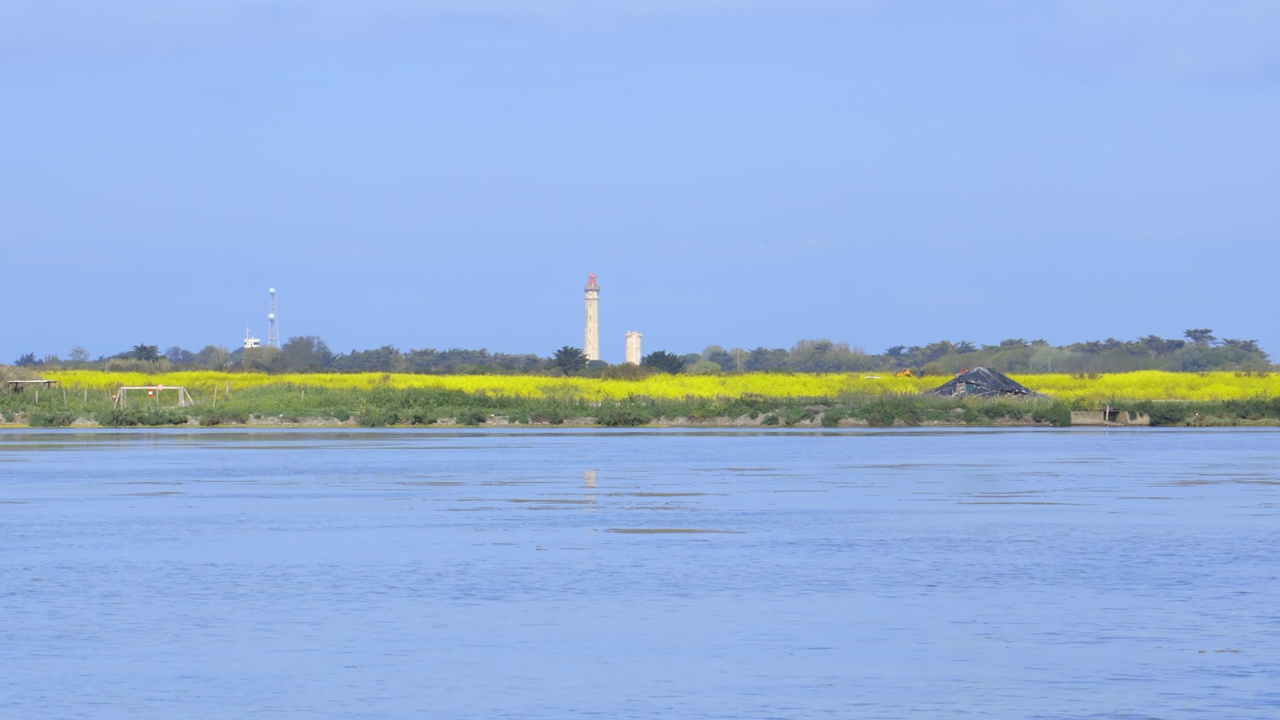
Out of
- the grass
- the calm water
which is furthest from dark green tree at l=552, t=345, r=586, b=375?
the calm water

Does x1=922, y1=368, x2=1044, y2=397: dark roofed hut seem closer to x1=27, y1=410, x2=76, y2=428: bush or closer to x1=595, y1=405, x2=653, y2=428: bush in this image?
x1=595, y1=405, x2=653, y2=428: bush

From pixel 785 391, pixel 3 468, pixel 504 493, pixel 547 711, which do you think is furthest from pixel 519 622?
pixel 785 391

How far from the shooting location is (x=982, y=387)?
6669cm

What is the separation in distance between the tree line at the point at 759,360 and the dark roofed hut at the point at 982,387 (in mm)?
26573

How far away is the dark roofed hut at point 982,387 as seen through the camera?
66.3m

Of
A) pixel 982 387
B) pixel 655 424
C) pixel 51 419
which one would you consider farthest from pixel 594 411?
pixel 51 419

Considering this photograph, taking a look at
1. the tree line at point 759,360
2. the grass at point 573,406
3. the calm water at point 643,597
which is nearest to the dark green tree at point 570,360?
the tree line at point 759,360

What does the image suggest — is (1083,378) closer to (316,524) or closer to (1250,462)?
(1250,462)

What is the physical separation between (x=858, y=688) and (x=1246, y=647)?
2.88 metres

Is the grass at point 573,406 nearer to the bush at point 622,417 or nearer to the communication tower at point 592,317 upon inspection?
the bush at point 622,417

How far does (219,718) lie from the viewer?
968 cm

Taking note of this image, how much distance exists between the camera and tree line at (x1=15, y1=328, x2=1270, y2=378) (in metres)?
98.8

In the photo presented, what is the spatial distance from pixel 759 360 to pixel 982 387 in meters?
82.4

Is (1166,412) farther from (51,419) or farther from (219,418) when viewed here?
(51,419)
